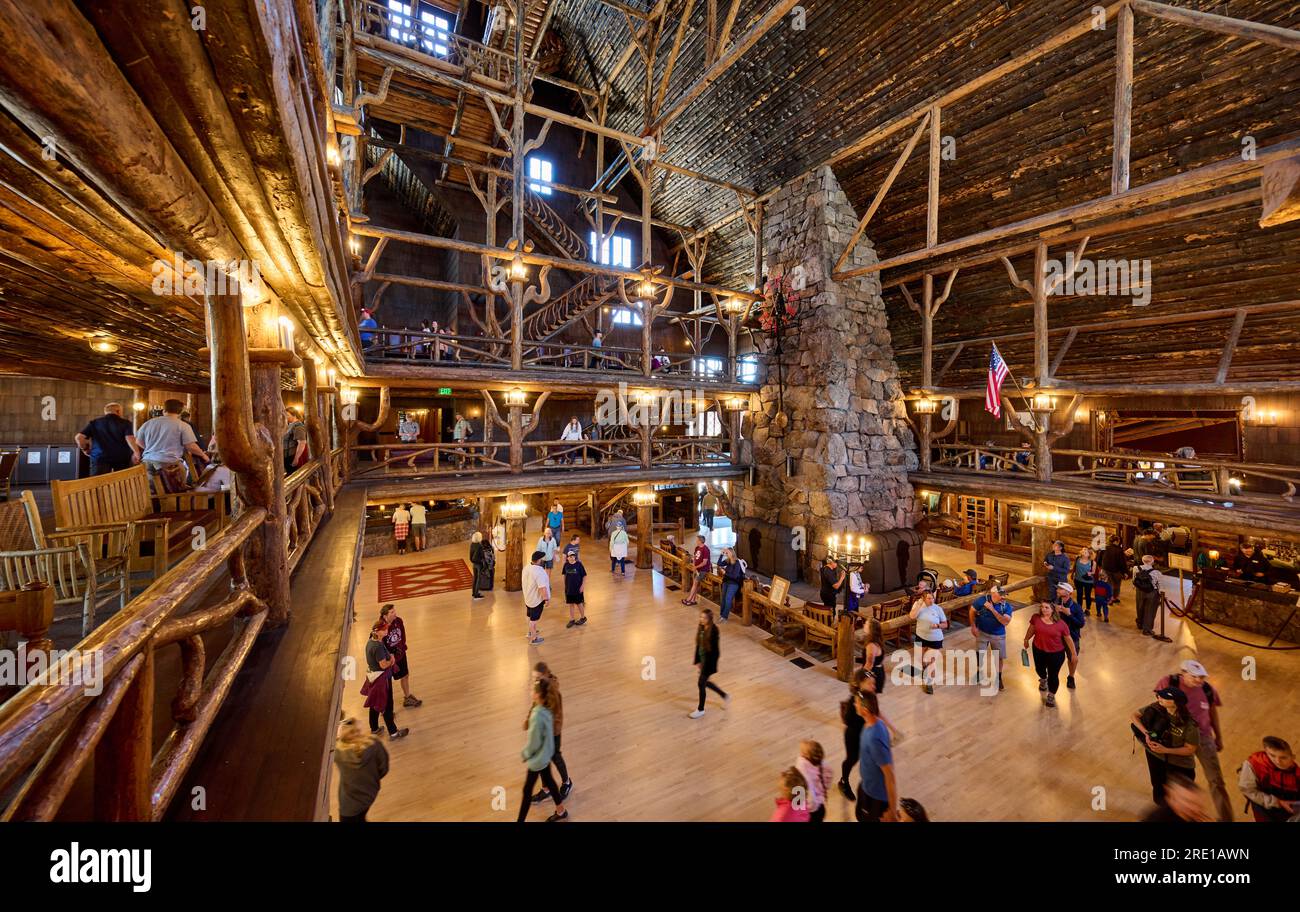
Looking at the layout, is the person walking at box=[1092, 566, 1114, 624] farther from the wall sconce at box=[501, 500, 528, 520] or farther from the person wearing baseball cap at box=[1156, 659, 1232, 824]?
the wall sconce at box=[501, 500, 528, 520]

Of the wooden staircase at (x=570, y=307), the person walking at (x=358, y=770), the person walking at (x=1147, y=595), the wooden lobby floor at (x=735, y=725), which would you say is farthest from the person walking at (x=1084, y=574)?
the person walking at (x=358, y=770)

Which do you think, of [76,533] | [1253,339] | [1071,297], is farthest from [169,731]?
[1253,339]

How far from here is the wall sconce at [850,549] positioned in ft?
35.4

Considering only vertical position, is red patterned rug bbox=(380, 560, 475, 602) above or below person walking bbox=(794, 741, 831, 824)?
below

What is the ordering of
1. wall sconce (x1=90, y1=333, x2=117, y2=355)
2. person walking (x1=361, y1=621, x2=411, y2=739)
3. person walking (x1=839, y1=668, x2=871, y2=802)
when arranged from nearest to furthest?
1. person walking (x1=839, y1=668, x2=871, y2=802)
2. wall sconce (x1=90, y1=333, x2=117, y2=355)
3. person walking (x1=361, y1=621, x2=411, y2=739)

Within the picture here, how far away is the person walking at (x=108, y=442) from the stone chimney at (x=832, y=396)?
11.7 metres

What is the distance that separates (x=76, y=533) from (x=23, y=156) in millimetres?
3019

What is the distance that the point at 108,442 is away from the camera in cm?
520

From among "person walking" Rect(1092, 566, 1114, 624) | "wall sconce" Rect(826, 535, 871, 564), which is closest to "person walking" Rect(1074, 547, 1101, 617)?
"person walking" Rect(1092, 566, 1114, 624)

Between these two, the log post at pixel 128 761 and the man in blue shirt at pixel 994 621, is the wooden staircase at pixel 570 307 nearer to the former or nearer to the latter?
the man in blue shirt at pixel 994 621

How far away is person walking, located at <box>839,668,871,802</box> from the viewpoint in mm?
4688

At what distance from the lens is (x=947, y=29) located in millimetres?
8312

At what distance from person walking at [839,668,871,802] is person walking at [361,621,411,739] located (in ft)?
16.4
